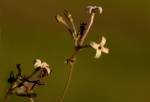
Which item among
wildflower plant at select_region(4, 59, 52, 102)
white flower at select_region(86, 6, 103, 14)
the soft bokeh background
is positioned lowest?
wildflower plant at select_region(4, 59, 52, 102)

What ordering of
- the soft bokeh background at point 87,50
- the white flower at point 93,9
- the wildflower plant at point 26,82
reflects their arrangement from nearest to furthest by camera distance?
the wildflower plant at point 26,82, the white flower at point 93,9, the soft bokeh background at point 87,50

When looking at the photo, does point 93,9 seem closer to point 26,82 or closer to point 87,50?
point 26,82

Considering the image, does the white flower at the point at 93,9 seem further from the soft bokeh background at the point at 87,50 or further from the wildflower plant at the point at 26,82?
the soft bokeh background at the point at 87,50

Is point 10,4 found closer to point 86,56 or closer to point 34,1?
point 34,1

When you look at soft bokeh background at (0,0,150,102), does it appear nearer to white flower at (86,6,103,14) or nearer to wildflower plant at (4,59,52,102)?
white flower at (86,6,103,14)

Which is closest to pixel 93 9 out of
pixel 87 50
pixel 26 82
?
pixel 26 82

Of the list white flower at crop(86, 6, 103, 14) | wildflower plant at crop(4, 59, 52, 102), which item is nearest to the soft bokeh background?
white flower at crop(86, 6, 103, 14)

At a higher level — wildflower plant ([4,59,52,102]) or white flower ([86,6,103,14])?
white flower ([86,6,103,14])

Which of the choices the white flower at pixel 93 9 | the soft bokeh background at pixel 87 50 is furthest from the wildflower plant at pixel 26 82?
the soft bokeh background at pixel 87 50
